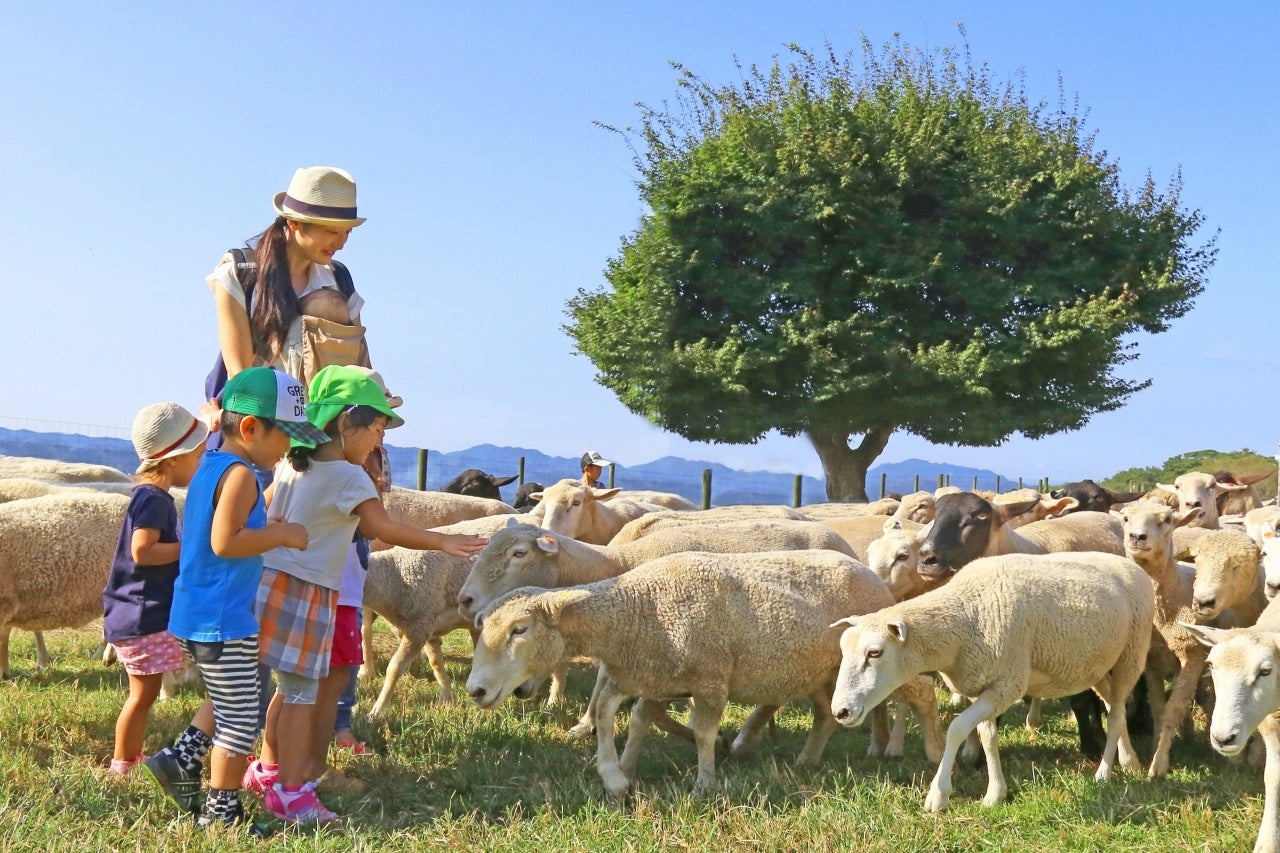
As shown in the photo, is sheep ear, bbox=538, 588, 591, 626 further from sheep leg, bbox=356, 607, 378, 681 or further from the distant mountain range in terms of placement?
the distant mountain range

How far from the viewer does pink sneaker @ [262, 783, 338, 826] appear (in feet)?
13.9

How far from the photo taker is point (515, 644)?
4.80 meters

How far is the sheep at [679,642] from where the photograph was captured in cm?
482

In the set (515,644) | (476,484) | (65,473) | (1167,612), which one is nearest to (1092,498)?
(1167,612)

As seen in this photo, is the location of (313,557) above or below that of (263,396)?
below

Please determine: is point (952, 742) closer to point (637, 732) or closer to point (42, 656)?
point (637, 732)

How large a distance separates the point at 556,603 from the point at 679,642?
0.57m

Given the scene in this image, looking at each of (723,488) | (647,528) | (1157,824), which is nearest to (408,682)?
(647,528)

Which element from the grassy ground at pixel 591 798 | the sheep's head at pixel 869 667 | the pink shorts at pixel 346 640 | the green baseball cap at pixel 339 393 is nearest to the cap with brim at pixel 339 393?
the green baseball cap at pixel 339 393

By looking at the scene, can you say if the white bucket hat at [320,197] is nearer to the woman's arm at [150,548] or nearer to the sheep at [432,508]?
the woman's arm at [150,548]

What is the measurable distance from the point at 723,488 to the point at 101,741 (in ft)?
72.5

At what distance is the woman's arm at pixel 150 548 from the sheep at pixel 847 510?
753 cm

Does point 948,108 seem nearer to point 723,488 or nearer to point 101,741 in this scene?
point 723,488

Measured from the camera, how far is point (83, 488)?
9047 mm
